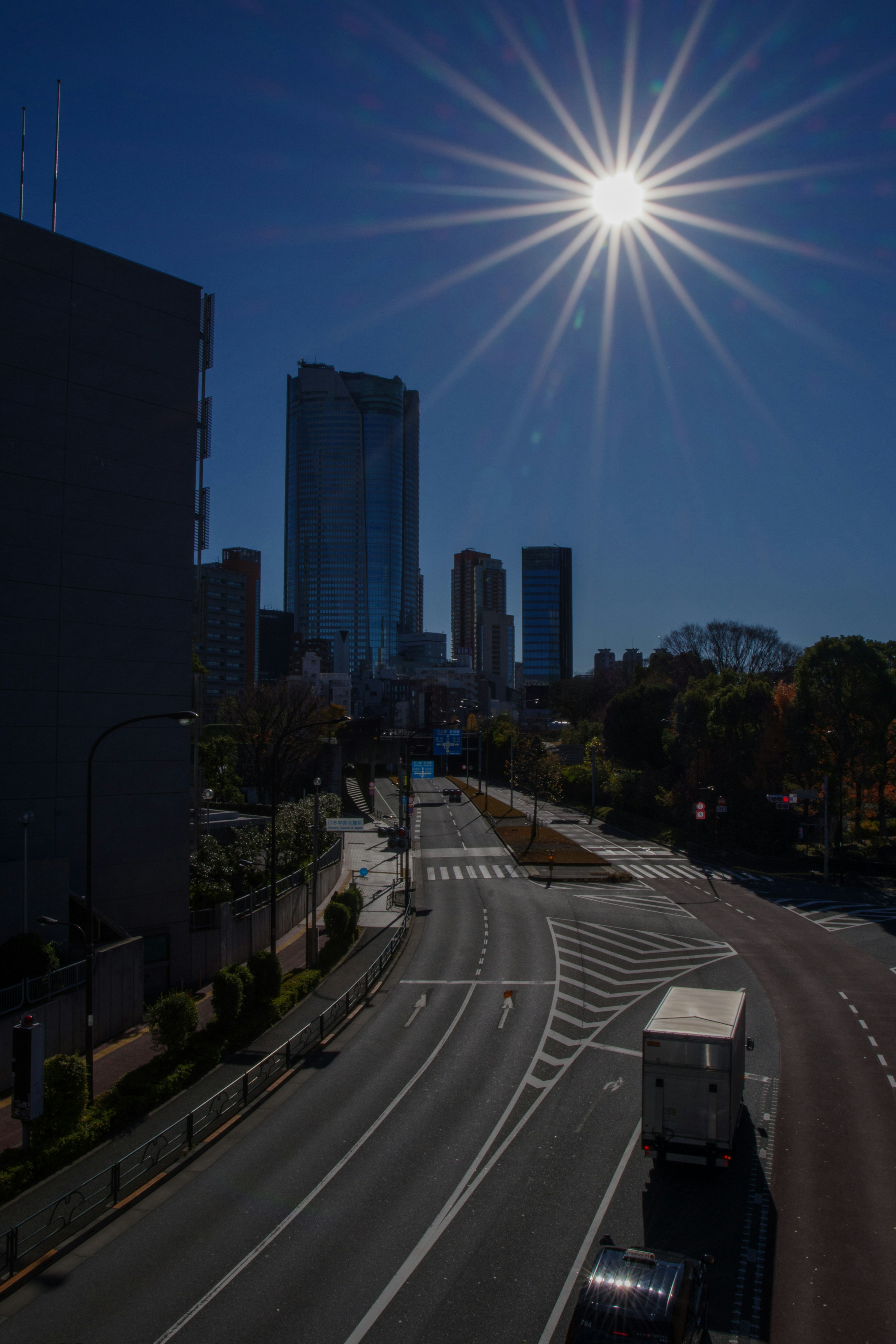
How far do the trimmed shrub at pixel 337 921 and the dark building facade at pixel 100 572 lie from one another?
6558 mm

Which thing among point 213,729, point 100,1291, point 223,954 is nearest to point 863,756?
point 223,954

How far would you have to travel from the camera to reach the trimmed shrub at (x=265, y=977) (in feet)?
91.8

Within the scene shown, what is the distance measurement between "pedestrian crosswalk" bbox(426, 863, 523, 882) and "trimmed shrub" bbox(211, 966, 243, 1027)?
31520 mm

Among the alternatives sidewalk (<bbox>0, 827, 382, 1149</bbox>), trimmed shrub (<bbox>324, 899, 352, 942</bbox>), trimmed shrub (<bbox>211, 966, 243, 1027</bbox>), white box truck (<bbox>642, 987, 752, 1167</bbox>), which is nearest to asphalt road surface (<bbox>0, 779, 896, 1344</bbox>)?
white box truck (<bbox>642, 987, 752, 1167</bbox>)

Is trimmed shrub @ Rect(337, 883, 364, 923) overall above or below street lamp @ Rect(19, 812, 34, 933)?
below

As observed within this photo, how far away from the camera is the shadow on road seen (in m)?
13.0

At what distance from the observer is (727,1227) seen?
15.2 meters

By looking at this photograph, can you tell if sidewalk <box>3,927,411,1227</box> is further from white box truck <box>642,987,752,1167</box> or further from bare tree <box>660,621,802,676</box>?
bare tree <box>660,621,802,676</box>

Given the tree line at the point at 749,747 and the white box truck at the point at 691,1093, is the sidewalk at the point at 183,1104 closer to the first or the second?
the white box truck at the point at 691,1093

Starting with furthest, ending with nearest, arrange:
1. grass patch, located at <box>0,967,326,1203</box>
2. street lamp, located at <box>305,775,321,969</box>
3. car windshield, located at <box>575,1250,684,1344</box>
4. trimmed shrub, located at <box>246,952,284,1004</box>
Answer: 1. street lamp, located at <box>305,775,321,969</box>
2. trimmed shrub, located at <box>246,952,284,1004</box>
3. grass patch, located at <box>0,967,326,1203</box>
4. car windshield, located at <box>575,1250,684,1344</box>

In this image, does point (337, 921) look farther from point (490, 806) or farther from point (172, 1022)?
point (490, 806)

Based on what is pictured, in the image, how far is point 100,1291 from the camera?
13.5 meters

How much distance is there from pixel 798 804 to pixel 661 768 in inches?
1119

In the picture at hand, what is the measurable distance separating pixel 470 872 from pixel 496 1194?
43226 mm
